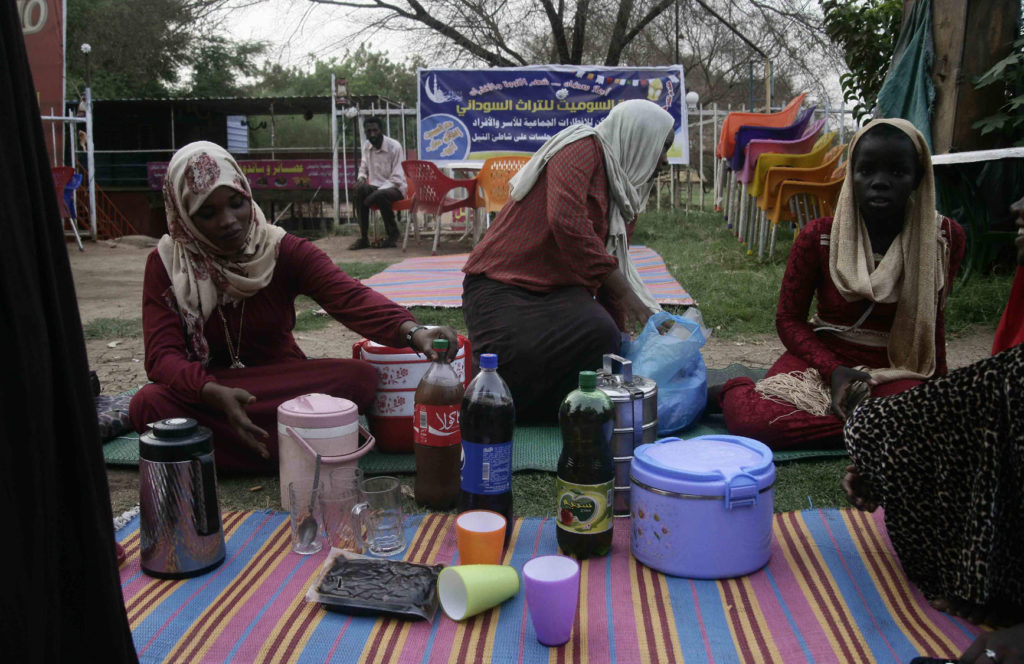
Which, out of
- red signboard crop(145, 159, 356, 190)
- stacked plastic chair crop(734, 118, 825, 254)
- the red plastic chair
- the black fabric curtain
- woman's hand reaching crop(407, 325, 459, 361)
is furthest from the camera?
red signboard crop(145, 159, 356, 190)

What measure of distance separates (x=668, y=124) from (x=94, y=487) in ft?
10.0

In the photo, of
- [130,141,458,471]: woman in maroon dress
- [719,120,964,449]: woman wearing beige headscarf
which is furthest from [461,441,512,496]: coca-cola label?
[719,120,964,449]: woman wearing beige headscarf

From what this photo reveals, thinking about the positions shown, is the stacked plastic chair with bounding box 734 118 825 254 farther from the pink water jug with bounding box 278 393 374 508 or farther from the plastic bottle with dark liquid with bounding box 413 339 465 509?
the pink water jug with bounding box 278 393 374 508

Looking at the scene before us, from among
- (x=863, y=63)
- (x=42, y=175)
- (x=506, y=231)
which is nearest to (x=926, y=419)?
(x=42, y=175)

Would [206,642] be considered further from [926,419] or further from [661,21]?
[661,21]

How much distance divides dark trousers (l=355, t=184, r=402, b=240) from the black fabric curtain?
31.0ft

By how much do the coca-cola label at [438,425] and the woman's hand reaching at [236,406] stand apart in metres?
0.49

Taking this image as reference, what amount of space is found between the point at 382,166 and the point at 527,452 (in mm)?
8181

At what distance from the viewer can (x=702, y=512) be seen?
1934 mm

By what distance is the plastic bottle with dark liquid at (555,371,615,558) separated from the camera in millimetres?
2008

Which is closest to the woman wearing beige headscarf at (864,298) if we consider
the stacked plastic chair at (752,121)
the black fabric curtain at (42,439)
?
the black fabric curtain at (42,439)

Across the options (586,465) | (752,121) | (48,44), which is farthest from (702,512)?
(48,44)

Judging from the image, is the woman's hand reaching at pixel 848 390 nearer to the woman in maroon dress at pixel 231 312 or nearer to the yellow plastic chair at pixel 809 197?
the woman in maroon dress at pixel 231 312

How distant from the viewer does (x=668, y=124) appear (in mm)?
3625
